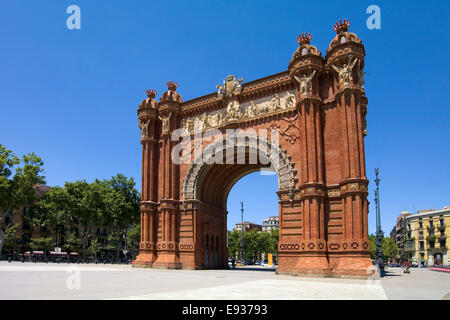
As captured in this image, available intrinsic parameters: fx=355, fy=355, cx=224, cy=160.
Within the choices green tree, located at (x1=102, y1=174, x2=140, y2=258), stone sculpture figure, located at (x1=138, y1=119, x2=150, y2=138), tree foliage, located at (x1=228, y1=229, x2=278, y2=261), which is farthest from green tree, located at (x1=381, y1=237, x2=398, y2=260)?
stone sculpture figure, located at (x1=138, y1=119, x2=150, y2=138)

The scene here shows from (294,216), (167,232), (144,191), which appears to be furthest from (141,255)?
(294,216)

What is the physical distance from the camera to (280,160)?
87.8ft

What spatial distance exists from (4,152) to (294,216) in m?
40.9

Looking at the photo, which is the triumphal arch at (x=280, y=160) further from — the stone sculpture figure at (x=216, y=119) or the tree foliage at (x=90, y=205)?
the tree foliage at (x=90, y=205)

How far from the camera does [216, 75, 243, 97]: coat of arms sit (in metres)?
30.6

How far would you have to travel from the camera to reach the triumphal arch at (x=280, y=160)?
916 inches

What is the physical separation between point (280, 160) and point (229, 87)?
8579mm

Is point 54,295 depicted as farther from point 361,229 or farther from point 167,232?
point 167,232

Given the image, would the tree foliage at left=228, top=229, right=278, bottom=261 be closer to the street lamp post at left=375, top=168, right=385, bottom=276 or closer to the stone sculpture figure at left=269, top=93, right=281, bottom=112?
the street lamp post at left=375, top=168, right=385, bottom=276

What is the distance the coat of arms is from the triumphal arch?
0.09 meters

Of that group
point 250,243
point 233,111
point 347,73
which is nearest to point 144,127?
point 233,111

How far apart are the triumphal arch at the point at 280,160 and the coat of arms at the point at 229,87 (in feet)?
0.31

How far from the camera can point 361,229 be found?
22031mm

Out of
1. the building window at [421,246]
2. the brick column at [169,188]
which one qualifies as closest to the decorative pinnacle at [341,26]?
the brick column at [169,188]
